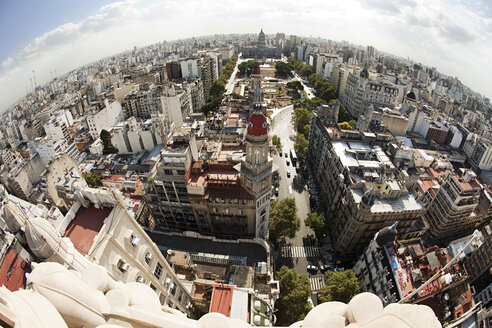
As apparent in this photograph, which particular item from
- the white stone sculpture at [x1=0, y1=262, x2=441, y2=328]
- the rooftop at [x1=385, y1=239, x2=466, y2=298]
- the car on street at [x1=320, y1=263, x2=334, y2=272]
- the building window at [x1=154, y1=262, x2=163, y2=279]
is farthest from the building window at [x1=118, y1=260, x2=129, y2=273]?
the car on street at [x1=320, y1=263, x2=334, y2=272]

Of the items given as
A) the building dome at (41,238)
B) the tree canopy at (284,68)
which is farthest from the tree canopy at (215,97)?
the building dome at (41,238)

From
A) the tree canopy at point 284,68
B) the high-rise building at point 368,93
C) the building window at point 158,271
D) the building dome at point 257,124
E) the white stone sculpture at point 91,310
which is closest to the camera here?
the white stone sculpture at point 91,310

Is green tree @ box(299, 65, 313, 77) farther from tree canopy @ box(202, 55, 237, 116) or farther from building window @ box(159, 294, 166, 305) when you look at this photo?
building window @ box(159, 294, 166, 305)

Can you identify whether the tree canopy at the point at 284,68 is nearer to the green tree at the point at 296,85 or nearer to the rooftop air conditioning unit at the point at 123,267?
the green tree at the point at 296,85

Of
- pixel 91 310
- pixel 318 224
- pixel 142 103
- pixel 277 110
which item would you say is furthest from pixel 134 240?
pixel 142 103

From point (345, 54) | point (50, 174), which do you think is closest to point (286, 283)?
point (50, 174)

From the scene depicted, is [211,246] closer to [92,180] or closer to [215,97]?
[92,180]
